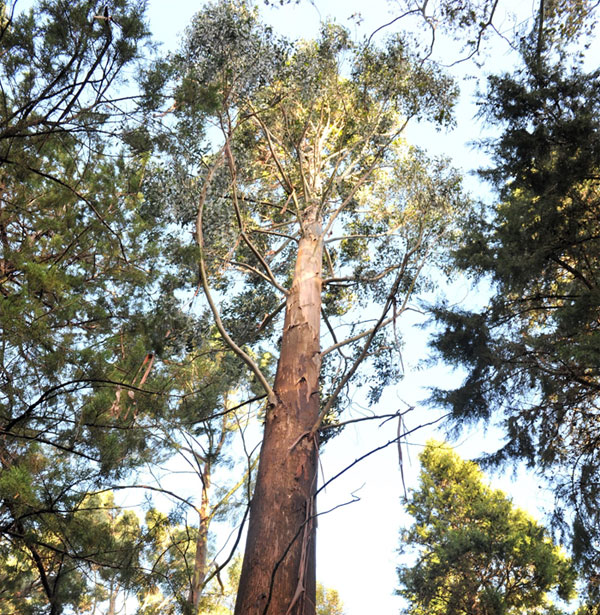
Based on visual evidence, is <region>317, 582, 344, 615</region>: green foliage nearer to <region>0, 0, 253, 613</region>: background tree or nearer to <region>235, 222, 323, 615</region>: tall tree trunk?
<region>0, 0, 253, 613</region>: background tree

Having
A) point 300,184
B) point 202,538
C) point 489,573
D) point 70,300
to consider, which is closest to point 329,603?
point 489,573

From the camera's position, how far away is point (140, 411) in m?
4.61

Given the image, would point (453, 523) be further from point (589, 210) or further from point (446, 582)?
point (589, 210)

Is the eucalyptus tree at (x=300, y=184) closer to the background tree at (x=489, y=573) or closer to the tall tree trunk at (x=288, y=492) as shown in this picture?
the tall tree trunk at (x=288, y=492)

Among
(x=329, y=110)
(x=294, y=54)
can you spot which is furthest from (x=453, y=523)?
(x=294, y=54)

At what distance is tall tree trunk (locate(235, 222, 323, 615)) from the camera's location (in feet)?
8.23

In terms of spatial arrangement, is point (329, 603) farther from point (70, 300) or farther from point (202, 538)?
point (70, 300)

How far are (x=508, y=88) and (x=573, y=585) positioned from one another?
1043 centimetres

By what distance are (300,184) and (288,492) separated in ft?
23.6

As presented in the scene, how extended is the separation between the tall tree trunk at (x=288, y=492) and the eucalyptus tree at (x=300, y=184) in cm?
2

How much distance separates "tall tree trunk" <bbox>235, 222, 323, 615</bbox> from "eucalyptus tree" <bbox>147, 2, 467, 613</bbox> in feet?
0.07

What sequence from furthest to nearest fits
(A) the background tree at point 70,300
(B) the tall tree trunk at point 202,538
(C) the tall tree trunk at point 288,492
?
(B) the tall tree trunk at point 202,538 < (A) the background tree at point 70,300 < (C) the tall tree trunk at point 288,492

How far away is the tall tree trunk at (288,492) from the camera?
98.8 inches

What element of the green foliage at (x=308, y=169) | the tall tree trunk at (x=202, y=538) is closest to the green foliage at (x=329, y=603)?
the tall tree trunk at (x=202, y=538)
